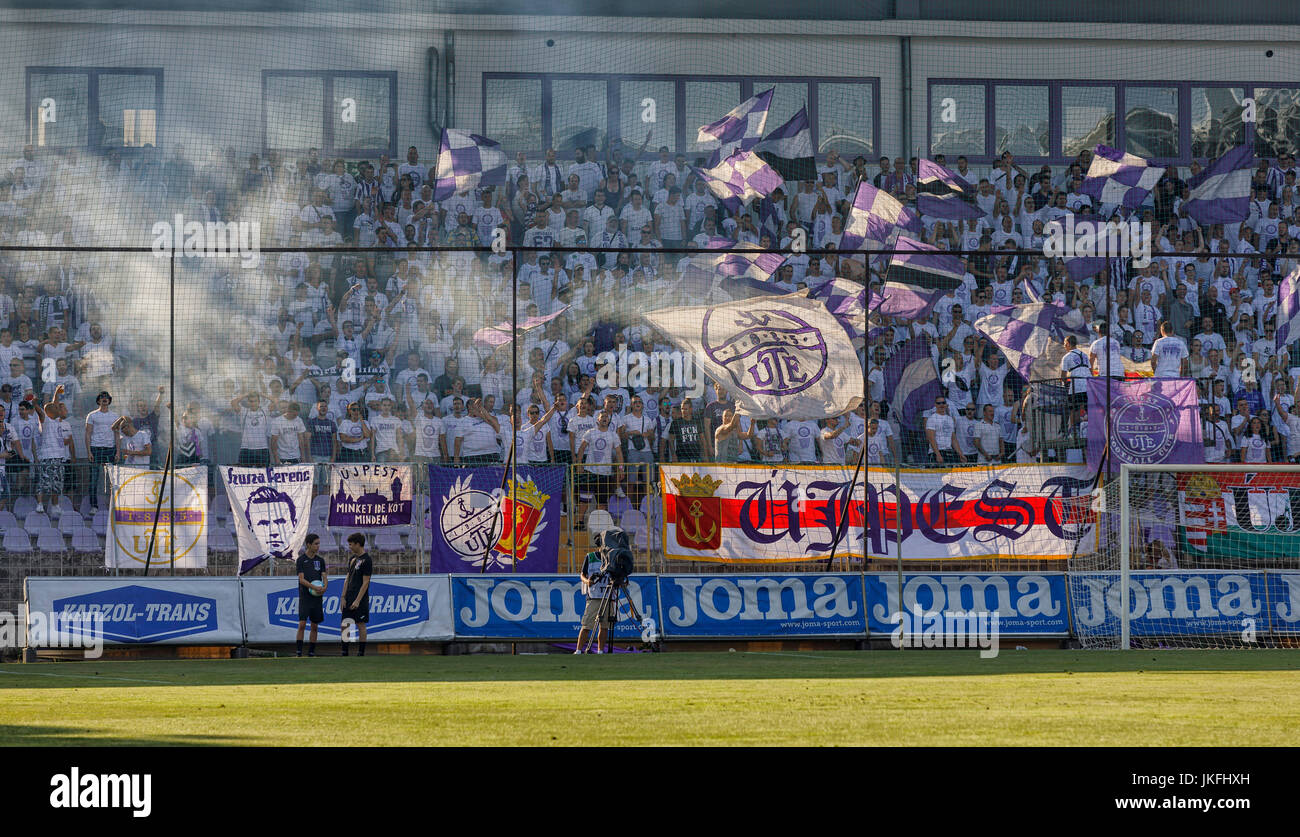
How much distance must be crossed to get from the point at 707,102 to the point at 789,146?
3.73m

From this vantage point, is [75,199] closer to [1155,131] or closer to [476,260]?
[476,260]

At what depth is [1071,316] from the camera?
23297mm

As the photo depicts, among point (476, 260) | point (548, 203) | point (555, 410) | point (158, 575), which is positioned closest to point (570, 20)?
point (548, 203)

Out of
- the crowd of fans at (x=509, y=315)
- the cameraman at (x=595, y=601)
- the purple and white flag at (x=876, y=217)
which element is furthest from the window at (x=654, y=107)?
the cameraman at (x=595, y=601)

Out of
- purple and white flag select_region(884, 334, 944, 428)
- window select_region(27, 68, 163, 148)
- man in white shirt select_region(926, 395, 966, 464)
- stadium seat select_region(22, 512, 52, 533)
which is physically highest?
window select_region(27, 68, 163, 148)

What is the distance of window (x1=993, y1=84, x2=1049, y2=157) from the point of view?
3083 cm

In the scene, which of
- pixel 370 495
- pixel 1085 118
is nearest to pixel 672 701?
pixel 370 495

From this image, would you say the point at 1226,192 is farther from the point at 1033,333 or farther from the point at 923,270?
the point at 923,270

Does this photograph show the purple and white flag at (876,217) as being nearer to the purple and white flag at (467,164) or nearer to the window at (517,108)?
the purple and white flag at (467,164)

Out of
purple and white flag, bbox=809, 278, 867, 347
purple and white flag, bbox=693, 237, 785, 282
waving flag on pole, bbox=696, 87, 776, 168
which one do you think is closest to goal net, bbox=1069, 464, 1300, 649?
purple and white flag, bbox=809, 278, 867, 347

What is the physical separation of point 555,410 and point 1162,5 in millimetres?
16673

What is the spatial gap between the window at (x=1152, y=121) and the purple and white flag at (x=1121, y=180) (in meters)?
3.49

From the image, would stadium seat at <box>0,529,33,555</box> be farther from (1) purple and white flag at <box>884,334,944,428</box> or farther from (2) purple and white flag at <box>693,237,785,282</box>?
(1) purple and white flag at <box>884,334,944,428</box>

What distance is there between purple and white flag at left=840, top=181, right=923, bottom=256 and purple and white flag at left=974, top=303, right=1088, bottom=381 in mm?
2380
